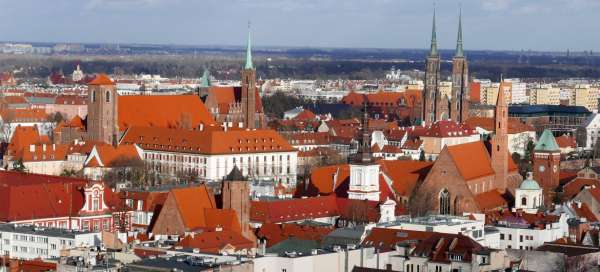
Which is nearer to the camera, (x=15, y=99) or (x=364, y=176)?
(x=364, y=176)

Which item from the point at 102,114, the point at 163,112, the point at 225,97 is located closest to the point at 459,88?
the point at 225,97

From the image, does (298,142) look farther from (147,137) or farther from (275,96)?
(275,96)

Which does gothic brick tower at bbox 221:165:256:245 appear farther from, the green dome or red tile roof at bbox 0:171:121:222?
the green dome

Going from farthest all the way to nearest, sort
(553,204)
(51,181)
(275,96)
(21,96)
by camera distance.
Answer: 1. (275,96)
2. (21,96)
3. (553,204)
4. (51,181)

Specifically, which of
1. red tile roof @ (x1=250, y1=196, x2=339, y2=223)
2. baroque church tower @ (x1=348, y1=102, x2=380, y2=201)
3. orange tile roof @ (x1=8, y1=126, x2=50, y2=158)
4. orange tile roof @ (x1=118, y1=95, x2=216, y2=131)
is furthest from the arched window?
orange tile roof @ (x1=118, y1=95, x2=216, y2=131)

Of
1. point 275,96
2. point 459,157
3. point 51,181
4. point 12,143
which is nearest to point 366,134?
point 459,157

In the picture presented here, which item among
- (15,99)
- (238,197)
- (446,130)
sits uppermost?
(238,197)

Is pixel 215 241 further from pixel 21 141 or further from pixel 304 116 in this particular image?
pixel 304 116
